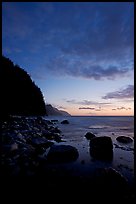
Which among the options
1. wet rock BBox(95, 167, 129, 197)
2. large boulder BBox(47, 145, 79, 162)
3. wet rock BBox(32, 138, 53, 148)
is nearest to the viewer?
wet rock BBox(95, 167, 129, 197)

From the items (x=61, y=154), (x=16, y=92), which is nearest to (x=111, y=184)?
(x=61, y=154)

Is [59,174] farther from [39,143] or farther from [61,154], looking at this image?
[39,143]

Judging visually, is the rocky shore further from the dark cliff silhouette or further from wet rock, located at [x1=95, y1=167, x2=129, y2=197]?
the dark cliff silhouette

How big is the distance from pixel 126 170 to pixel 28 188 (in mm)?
6258

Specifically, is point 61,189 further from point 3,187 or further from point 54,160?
point 54,160

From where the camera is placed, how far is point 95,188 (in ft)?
26.0

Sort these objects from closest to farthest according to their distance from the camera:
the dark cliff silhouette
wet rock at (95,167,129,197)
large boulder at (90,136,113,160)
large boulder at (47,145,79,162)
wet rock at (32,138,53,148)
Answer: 1. wet rock at (95,167,129,197)
2. large boulder at (47,145,79,162)
3. large boulder at (90,136,113,160)
4. wet rock at (32,138,53,148)
5. the dark cliff silhouette

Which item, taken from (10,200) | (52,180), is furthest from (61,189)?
(10,200)

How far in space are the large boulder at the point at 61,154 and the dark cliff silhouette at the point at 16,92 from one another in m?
17.4

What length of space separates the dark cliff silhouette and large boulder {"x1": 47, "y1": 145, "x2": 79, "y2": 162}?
17.4 m

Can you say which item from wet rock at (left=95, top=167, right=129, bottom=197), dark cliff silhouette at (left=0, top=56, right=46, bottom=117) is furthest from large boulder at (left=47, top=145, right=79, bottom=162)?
dark cliff silhouette at (left=0, top=56, right=46, bottom=117)

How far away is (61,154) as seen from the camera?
1275cm

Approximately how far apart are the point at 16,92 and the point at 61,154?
2632 centimetres

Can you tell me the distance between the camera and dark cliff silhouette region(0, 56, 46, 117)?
1299 inches
